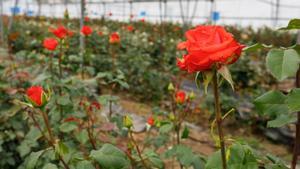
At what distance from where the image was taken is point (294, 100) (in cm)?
84

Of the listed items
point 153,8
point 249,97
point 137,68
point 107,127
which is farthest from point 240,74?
point 153,8

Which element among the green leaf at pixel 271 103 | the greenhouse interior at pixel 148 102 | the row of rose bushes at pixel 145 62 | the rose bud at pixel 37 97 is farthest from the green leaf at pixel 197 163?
the row of rose bushes at pixel 145 62

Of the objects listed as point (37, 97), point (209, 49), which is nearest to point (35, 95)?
point (37, 97)

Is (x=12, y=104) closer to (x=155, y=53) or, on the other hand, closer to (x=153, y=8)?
(x=155, y=53)

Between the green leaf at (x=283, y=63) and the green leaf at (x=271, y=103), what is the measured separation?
13 centimetres

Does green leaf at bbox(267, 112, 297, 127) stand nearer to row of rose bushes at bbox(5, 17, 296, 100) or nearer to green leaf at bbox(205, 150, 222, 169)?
green leaf at bbox(205, 150, 222, 169)

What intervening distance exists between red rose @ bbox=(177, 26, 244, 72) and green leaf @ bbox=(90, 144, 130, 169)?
1.43ft

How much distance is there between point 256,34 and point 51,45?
862 cm

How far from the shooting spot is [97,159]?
1108 millimetres

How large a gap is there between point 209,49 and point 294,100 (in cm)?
24

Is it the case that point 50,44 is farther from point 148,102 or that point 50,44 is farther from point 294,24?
point 148,102

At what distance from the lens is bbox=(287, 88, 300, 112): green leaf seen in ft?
2.69

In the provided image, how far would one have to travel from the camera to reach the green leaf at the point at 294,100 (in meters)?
0.82

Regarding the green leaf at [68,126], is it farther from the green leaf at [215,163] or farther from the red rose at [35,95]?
the green leaf at [215,163]
